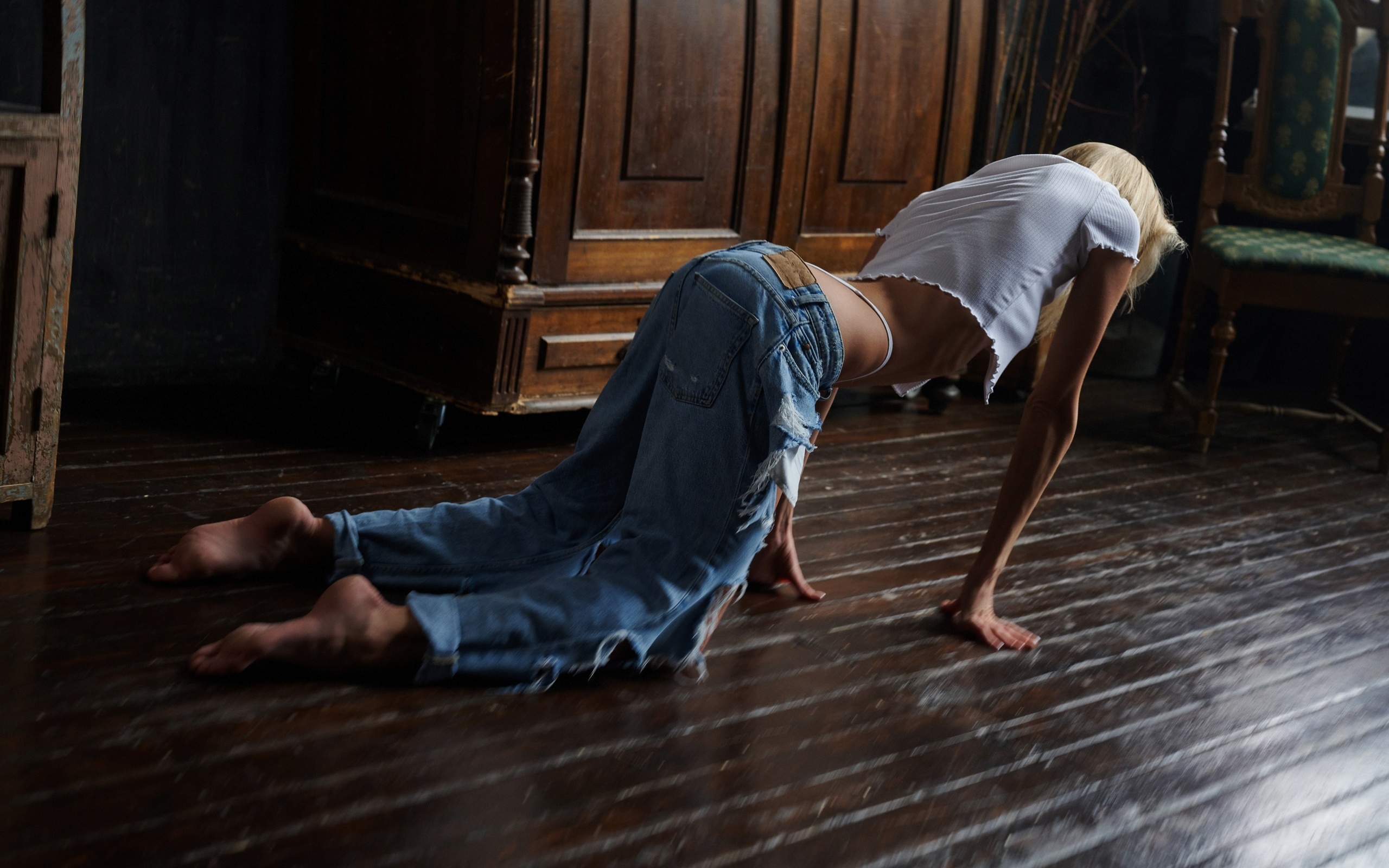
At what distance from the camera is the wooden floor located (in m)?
1.38

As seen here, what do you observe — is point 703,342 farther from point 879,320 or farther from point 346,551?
point 346,551

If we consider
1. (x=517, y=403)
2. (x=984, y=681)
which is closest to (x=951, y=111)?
(x=517, y=403)

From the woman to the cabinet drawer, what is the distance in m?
0.91

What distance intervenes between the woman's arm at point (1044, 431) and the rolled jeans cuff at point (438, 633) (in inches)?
35.3

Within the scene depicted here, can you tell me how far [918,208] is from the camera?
2.08 metres

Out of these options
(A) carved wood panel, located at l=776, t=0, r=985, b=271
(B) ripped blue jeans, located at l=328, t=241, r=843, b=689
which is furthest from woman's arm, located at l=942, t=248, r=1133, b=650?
(A) carved wood panel, located at l=776, t=0, r=985, b=271

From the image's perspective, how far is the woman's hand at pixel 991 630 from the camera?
2.10 m

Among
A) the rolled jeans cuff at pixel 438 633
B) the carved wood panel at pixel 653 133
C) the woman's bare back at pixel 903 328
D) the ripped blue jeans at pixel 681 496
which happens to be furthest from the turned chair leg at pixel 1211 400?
the rolled jeans cuff at pixel 438 633

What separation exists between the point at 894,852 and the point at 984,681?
57cm

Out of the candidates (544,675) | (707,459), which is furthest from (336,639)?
(707,459)

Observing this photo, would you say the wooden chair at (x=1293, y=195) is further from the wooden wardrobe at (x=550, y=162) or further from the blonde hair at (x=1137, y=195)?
the blonde hair at (x=1137, y=195)

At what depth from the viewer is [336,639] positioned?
162 cm

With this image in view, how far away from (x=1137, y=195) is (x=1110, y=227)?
0.58ft

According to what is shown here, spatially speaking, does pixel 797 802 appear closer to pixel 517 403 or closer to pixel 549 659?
pixel 549 659
